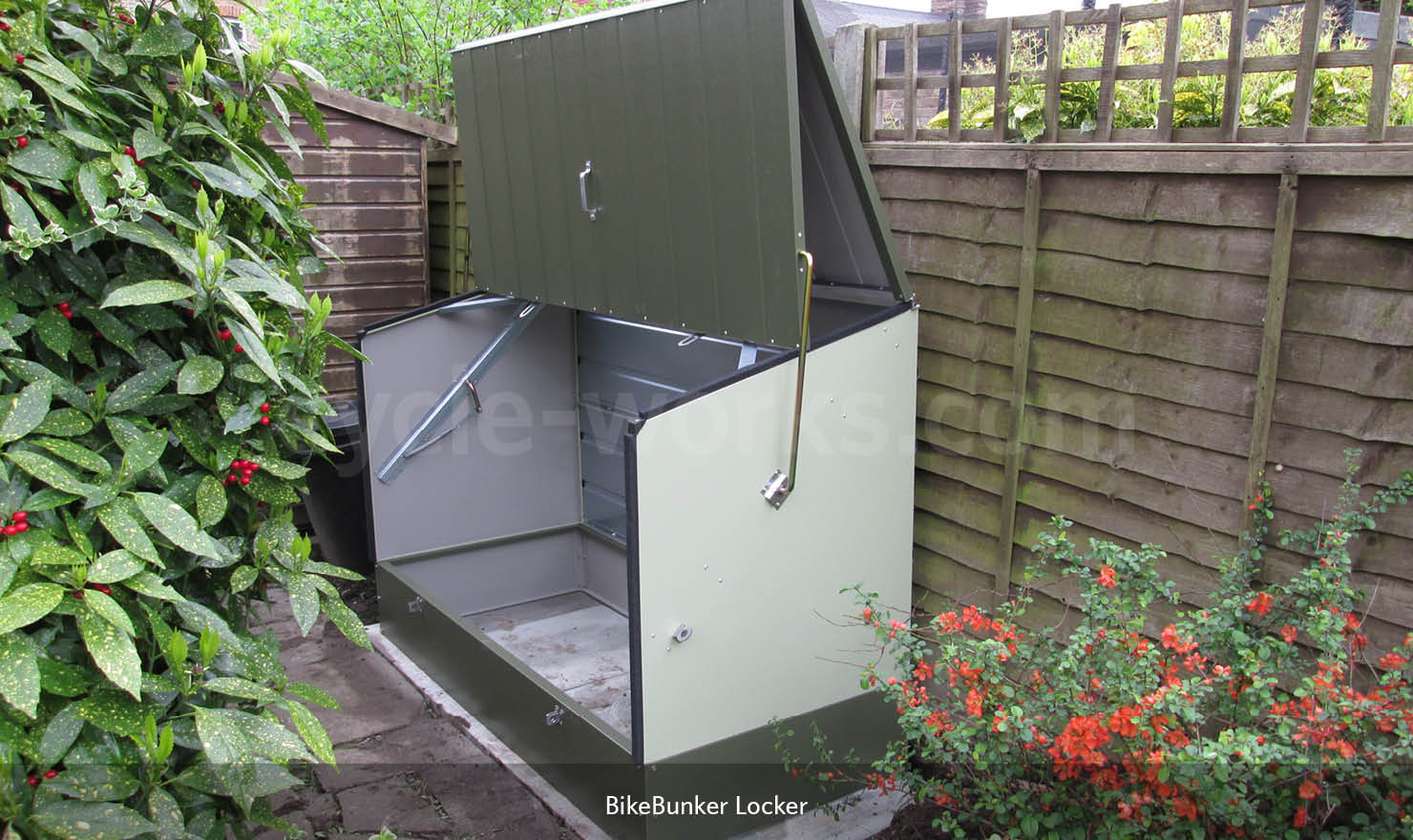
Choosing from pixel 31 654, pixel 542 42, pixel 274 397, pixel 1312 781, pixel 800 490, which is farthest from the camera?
pixel 542 42

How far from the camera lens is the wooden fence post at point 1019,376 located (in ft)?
9.62

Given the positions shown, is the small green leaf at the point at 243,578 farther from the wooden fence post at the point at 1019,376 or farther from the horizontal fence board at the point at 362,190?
the horizontal fence board at the point at 362,190

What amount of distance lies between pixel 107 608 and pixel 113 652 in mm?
52

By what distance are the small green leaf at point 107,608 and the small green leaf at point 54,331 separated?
0.36 m

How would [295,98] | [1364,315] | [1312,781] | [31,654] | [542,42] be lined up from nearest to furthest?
[31,654], [295,98], [1312,781], [1364,315], [542,42]

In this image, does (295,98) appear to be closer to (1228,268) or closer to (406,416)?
(1228,268)

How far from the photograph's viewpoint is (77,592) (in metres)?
1.34

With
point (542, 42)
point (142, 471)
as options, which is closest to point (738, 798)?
point (142, 471)

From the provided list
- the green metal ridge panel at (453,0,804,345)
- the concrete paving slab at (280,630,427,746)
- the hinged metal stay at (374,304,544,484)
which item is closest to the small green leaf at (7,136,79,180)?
the green metal ridge panel at (453,0,804,345)

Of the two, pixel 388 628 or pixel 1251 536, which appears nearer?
pixel 1251 536

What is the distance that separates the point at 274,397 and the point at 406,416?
113 inches

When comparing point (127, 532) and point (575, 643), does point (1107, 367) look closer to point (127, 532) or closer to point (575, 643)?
point (127, 532)

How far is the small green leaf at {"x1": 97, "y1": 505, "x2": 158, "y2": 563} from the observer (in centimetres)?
135

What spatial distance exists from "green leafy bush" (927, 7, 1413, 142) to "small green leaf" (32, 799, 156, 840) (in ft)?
8.43
